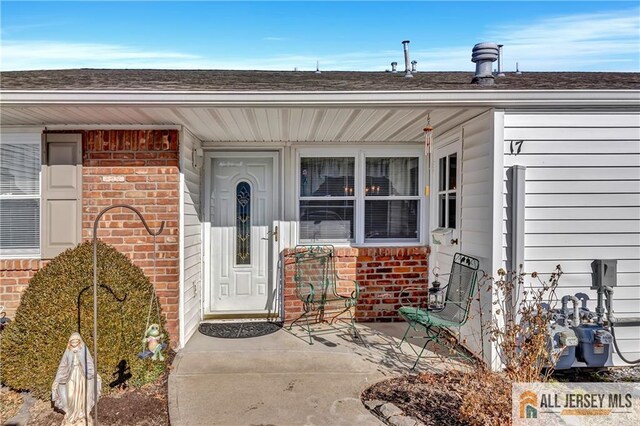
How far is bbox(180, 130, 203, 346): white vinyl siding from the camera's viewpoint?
13.2 feet

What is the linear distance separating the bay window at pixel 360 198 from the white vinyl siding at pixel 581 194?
178 cm

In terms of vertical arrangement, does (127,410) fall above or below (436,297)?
below

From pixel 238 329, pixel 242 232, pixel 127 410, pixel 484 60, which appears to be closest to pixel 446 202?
pixel 484 60

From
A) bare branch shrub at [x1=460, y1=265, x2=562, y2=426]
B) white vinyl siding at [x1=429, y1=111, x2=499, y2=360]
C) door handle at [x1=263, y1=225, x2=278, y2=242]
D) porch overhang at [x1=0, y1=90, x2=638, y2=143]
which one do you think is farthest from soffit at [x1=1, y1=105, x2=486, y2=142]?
bare branch shrub at [x1=460, y1=265, x2=562, y2=426]

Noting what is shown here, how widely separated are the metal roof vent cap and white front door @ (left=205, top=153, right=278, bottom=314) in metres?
2.61

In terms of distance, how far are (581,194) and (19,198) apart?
18.4 feet

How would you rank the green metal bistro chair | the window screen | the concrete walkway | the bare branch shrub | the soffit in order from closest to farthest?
A: 1. the bare branch shrub
2. the concrete walkway
3. the soffit
4. the green metal bistro chair
5. the window screen

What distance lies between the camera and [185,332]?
4090 mm

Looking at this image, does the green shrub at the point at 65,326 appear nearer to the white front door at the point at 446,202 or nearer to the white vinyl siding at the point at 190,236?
the white vinyl siding at the point at 190,236

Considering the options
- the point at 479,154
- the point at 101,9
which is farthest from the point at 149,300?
the point at 101,9

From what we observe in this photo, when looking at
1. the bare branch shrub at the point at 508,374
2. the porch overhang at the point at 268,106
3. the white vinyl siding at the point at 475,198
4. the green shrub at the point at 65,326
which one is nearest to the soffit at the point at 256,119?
the porch overhang at the point at 268,106

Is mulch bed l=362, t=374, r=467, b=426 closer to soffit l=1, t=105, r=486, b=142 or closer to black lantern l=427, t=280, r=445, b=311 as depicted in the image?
black lantern l=427, t=280, r=445, b=311

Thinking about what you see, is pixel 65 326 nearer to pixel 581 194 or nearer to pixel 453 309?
pixel 453 309

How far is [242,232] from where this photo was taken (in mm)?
5047
